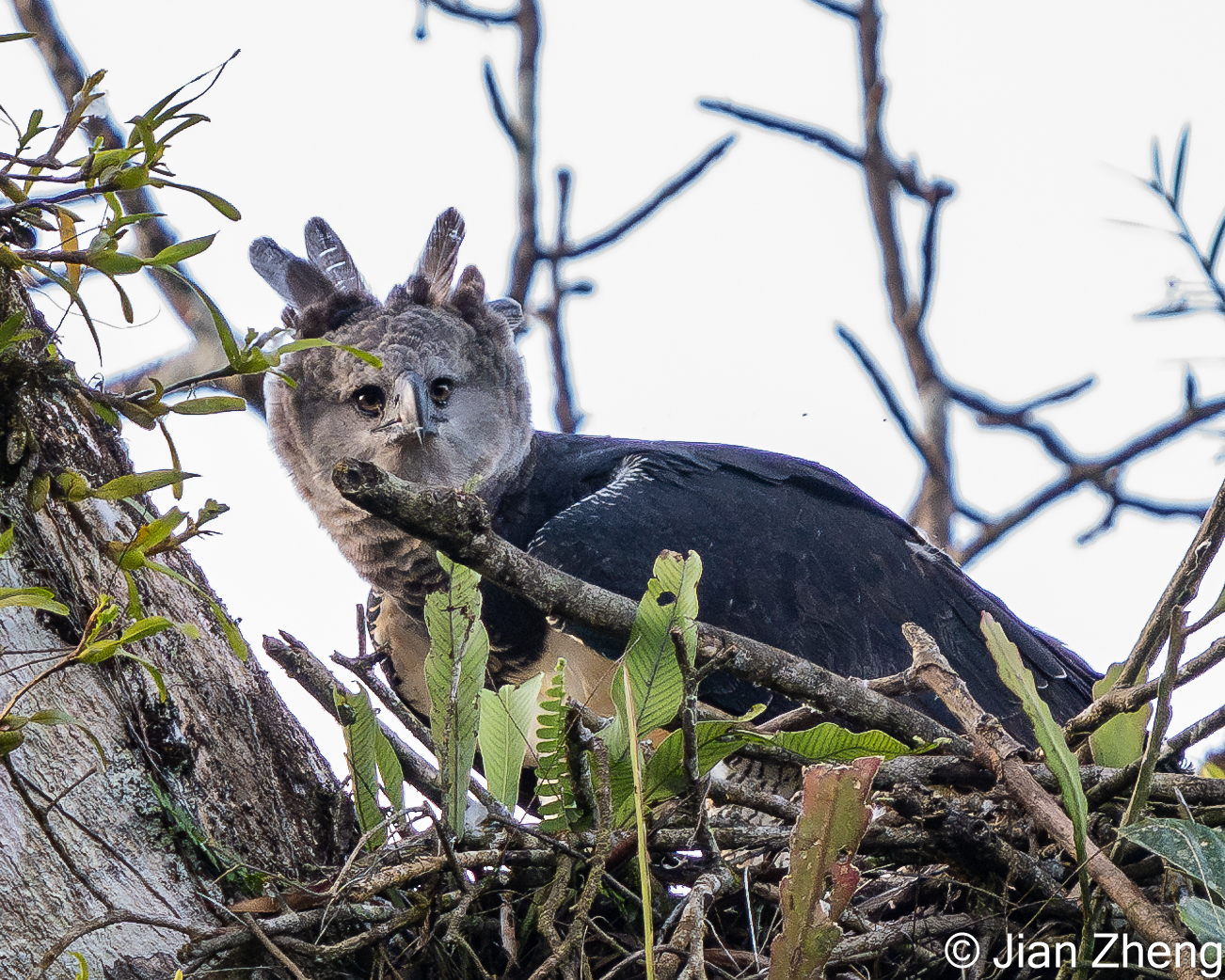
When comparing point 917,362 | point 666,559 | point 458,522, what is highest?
point 917,362

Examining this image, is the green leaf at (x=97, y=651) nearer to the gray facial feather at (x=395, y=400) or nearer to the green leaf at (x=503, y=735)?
the green leaf at (x=503, y=735)

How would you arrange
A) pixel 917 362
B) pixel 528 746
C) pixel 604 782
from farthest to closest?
pixel 917 362
pixel 528 746
pixel 604 782

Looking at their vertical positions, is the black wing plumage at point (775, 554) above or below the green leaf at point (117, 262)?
above

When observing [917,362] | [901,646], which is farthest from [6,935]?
[917,362]

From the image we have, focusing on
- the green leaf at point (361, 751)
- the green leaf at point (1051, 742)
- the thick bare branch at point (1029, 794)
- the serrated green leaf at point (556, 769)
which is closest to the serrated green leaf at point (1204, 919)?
the thick bare branch at point (1029, 794)

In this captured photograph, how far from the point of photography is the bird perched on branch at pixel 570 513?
12.3ft

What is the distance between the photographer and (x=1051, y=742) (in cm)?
199

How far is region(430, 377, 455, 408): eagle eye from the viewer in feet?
14.0

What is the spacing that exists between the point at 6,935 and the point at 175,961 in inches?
9.0

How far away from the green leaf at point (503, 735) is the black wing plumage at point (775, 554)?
1.21m

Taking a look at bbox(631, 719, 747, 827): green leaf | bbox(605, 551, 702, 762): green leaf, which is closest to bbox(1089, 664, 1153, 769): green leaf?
bbox(631, 719, 747, 827): green leaf

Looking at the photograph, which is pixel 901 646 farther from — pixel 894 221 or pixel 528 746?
pixel 894 221

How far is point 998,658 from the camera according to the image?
2.15 meters

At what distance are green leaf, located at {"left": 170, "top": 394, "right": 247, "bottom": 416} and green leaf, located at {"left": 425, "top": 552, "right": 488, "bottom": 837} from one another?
1.36ft
